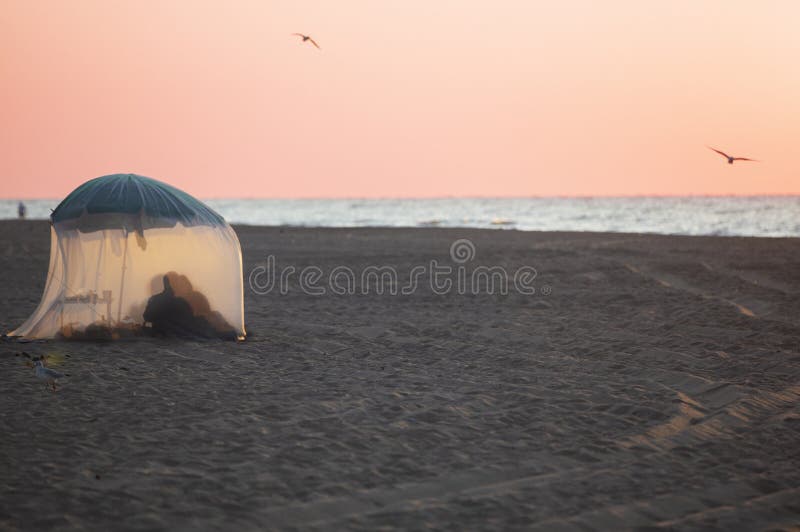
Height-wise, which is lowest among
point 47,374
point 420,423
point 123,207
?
point 420,423

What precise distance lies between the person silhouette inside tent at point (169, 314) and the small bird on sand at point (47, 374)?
244 centimetres

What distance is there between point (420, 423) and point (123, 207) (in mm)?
6069

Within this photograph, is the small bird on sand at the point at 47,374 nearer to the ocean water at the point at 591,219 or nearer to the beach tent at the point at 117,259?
the beach tent at the point at 117,259

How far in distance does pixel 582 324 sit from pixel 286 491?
8.50 m

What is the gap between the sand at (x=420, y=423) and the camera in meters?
5.24

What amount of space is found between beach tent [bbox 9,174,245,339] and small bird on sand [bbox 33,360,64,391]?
2201 millimetres

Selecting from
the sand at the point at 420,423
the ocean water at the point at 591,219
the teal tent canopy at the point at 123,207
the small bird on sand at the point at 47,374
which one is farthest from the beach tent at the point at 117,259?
the ocean water at the point at 591,219

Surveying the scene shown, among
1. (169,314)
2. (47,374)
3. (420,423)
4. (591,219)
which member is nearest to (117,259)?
(169,314)

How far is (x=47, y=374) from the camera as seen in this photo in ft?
28.0

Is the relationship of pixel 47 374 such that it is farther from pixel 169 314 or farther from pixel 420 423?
pixel 420 423

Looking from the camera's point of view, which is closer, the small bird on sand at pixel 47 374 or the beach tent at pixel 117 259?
Result: the small bird on sand at pixel 47 374

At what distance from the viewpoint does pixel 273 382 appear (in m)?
8.77

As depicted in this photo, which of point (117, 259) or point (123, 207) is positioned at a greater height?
point (123, 207)

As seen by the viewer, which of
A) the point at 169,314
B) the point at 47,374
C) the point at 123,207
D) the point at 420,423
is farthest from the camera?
the point at 169,314
